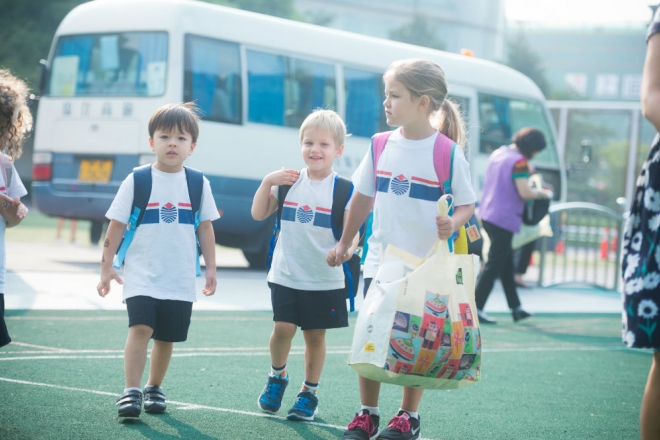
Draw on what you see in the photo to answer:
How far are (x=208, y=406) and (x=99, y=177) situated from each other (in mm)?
7273

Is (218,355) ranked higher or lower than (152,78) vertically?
lower

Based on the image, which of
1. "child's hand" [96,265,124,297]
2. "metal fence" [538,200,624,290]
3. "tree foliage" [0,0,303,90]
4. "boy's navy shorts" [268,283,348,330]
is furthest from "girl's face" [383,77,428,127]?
"tree foliage" [0,0,303,90]

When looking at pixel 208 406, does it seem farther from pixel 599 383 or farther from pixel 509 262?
pixel 509 262

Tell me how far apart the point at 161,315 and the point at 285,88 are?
830 cm

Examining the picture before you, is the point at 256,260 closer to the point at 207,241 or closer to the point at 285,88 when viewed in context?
the point at 285,88

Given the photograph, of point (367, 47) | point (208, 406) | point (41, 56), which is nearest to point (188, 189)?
point (208, 406)

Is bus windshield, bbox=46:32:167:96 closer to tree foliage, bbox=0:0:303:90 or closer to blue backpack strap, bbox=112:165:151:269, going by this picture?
blue backpack strap, bbox=112:165:151:269

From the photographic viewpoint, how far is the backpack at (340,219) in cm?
434

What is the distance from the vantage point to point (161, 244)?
4180mm

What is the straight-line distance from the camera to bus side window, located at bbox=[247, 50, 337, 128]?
1192 centimetres

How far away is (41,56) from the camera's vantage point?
103ft

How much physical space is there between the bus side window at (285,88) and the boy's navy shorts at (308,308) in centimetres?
767

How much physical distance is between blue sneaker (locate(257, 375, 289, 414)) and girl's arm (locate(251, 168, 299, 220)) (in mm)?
747

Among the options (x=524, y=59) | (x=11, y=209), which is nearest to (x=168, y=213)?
(x=11, y=209)
